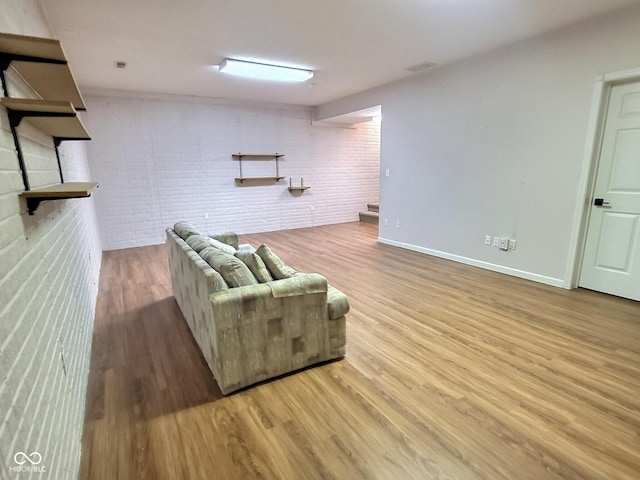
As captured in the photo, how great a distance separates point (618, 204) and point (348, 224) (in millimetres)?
5097

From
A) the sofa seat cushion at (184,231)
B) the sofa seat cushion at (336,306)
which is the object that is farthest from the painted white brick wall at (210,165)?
the sofa seat cushion at (336,306)

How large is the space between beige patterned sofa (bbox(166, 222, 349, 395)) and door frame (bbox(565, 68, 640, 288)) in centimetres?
271

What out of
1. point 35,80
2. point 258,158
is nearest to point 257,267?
point 35,80

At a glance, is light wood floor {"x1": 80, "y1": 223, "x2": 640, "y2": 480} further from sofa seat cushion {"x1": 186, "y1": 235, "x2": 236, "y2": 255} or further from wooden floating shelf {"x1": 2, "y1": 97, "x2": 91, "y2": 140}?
wooden floating shelf {"x1": 2, "y1": 97, "x2": 91, "y2": 140}

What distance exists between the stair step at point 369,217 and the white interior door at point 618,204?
4570 mm

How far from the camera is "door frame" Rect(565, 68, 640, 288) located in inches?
122

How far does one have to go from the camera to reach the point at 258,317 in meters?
2.01

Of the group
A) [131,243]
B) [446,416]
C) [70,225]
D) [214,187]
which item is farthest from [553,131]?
[131,243]

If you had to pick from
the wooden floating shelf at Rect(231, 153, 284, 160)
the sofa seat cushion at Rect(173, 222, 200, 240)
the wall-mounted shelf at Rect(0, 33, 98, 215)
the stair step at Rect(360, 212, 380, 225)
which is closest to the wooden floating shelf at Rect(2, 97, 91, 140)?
the wall-mounted shelf at Rect(0, 33, 98, 215)

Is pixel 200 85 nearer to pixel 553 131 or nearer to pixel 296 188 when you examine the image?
pixel 296 188

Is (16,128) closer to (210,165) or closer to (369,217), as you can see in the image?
(210,165)

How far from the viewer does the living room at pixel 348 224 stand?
59.0 inches

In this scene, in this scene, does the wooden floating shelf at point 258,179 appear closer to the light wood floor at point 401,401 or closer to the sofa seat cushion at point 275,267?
the light wood floor at point 401,401

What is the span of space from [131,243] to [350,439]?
17.9ft
